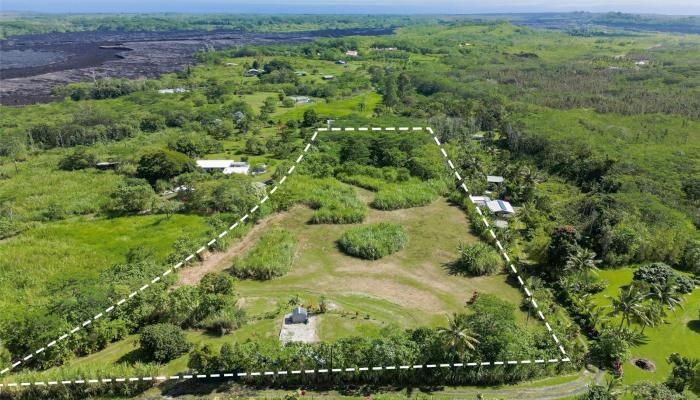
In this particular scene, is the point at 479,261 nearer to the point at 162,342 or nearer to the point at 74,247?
the point at 162,342

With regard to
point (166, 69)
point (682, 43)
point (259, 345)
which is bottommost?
point (259, 345)

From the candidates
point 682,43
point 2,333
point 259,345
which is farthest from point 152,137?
point 682,43

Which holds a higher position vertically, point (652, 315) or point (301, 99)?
point (301, 99)

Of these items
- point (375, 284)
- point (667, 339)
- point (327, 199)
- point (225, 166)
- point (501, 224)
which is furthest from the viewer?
point (225, 166)

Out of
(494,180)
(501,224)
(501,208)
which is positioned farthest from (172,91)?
(501,224)

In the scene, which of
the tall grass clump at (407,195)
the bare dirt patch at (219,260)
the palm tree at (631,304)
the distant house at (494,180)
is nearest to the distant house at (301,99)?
the tall grass clump at (407,195)

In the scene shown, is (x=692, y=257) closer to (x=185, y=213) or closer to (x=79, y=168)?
(x=185, y=213)

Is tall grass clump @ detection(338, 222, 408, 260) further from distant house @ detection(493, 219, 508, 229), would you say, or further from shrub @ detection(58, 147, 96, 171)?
shrub @ detection(58, 147, 96, 171)
